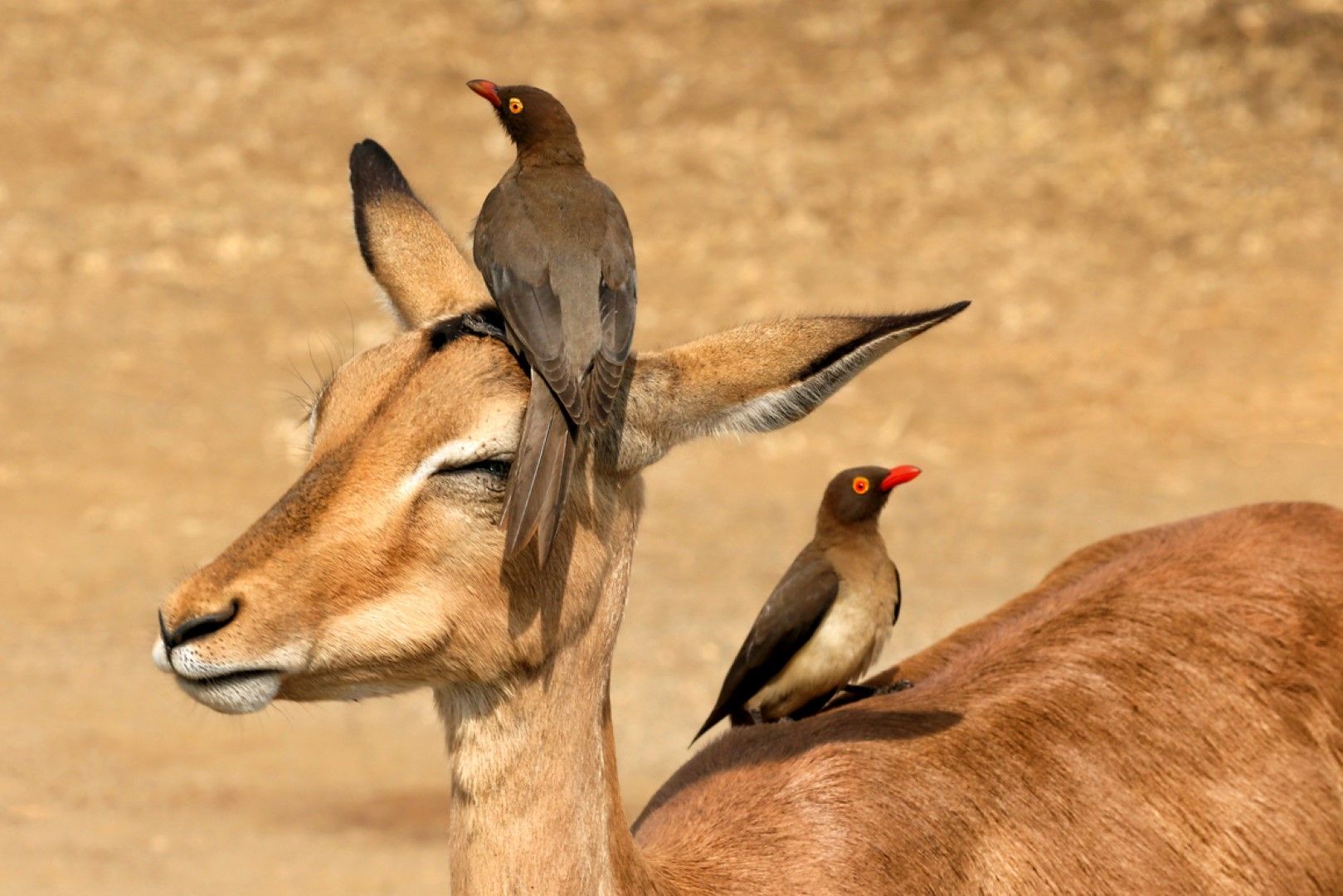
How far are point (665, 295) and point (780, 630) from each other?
36.0 feet

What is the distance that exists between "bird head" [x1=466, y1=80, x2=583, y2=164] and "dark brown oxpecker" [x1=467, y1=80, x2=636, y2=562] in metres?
0.05

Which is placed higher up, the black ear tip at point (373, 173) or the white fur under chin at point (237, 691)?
the black ear tip at point (373, 173)

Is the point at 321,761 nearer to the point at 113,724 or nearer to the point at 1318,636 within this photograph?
the point at 113,724

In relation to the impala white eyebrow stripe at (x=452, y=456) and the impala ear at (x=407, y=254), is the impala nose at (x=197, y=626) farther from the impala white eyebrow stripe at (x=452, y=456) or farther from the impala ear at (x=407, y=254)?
the impala ear at (x=407, y=254)

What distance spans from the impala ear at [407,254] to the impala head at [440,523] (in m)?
0.41

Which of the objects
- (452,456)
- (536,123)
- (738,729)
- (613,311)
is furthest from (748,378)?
(738,729)

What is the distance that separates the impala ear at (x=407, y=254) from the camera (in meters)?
4.87

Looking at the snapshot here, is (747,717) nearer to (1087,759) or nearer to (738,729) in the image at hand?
(738,729)

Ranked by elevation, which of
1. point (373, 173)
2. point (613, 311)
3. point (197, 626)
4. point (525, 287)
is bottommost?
point (197, 626)

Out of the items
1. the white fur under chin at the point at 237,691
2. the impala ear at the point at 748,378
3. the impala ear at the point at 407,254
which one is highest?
the impala ear at the point at 407,254

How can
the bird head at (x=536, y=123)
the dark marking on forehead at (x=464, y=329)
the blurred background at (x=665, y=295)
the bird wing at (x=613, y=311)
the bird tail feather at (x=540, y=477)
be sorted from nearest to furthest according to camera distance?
the bird tail feather at (x=540, y=477) < the bird wing at (x=613, y=311) < the dark marking on forehead at (x=464, y=329) < the bird head at (x=536, y=123) < the blurred background at (x=665, y=295)

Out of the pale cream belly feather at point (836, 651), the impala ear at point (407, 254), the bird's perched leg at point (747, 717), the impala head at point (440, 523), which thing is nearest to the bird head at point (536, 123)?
the impala ear at point (407, 254)

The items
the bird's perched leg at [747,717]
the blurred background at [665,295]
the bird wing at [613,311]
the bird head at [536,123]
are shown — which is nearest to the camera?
the bird wing at [613,311]

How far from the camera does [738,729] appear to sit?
5.27 m
